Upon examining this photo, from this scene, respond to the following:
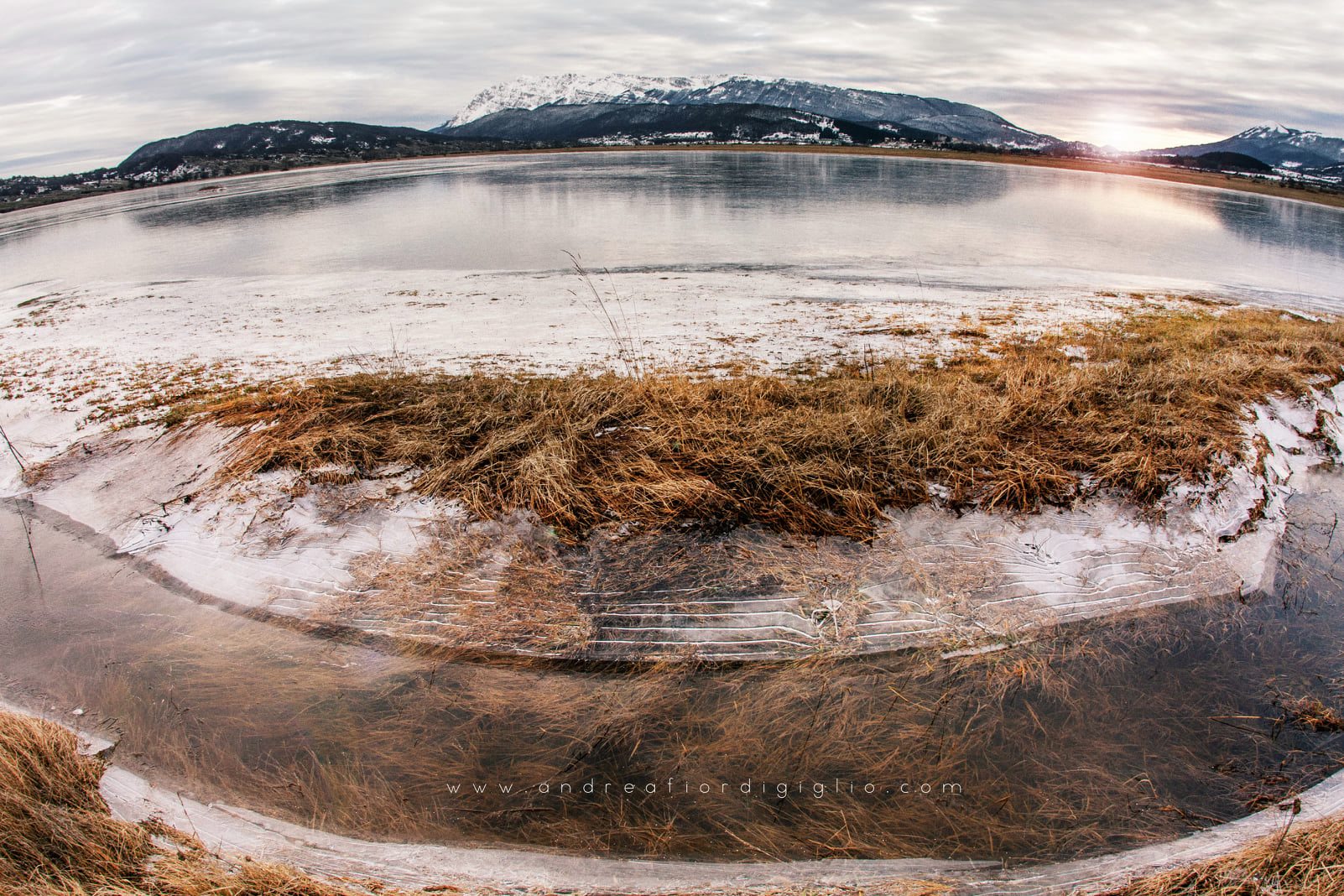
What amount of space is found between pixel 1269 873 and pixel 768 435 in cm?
420

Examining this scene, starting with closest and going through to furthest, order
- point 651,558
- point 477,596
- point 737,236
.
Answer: point 477,596
point 651,558
point 737,236

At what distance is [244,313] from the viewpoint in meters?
12.0

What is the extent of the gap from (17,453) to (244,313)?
6034mm

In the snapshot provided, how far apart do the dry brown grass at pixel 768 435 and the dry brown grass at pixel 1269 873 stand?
2.75 meters

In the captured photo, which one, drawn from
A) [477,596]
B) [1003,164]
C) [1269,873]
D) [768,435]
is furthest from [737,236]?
[1003,164]

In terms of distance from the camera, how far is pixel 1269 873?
2814 mm

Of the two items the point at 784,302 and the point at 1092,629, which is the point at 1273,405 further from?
the point at 784,302

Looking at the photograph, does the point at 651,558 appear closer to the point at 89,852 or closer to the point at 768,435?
the point at 768,435

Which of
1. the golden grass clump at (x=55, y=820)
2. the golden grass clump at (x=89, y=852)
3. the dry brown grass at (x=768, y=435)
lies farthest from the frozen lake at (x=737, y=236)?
the golden grass clump at (x=55, y=820)

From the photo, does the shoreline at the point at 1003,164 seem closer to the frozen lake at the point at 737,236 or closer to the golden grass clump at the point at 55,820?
the frozen lake at the point at 737,236

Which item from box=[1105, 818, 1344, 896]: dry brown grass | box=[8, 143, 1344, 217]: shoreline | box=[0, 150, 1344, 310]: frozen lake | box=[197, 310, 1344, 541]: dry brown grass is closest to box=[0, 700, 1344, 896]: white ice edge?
box=[1105, 818, 1344, 896]: dry brown grass

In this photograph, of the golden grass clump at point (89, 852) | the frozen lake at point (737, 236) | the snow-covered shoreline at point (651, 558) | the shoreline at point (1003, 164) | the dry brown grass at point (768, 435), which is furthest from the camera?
the shoreline at point (1003, 164)

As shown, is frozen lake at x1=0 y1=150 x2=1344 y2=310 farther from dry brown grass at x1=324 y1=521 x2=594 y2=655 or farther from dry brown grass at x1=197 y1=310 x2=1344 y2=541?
dry brown grass at x1=324 y1=521 x2=594 y2=655

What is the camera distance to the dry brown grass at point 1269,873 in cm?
273
